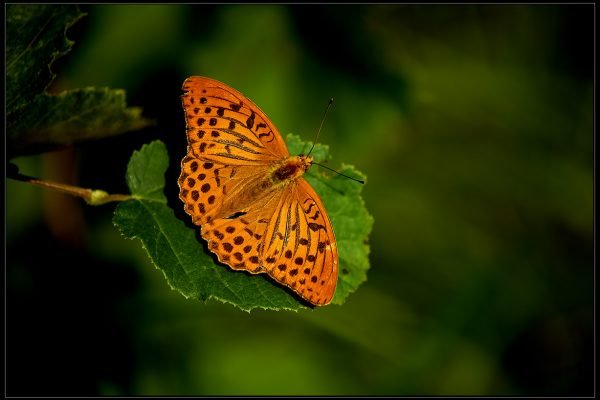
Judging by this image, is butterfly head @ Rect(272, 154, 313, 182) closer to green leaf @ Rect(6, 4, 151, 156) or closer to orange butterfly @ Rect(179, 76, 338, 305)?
orange butterfly @ Rect(179, 76, 338, 305)

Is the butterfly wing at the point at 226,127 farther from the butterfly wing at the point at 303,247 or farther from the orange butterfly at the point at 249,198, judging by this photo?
the butterfly wing at the point at 303,247

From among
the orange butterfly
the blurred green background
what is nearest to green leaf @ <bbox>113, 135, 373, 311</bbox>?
the orange butterfly

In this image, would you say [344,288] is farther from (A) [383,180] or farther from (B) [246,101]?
(A) [383,180]

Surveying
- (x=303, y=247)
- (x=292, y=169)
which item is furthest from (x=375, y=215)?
(x=303, y=247)

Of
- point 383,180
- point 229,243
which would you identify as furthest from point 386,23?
point 229,243

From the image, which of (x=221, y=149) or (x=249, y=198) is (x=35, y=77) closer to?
(x=221, y=149)
